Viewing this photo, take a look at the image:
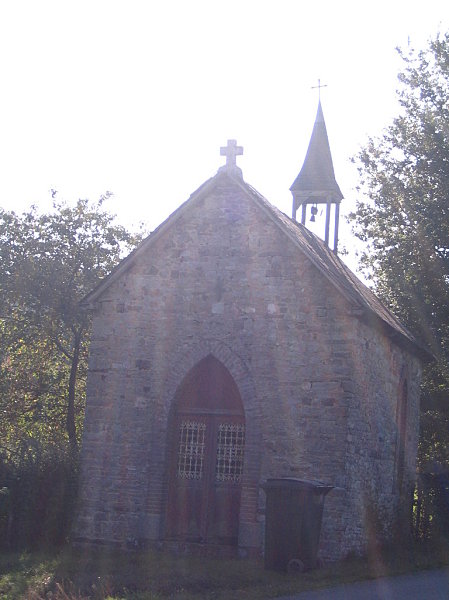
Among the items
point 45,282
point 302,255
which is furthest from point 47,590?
point 45,282

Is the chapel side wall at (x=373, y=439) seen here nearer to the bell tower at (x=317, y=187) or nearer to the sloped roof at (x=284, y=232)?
the sloped roof at (x=284, y=232)

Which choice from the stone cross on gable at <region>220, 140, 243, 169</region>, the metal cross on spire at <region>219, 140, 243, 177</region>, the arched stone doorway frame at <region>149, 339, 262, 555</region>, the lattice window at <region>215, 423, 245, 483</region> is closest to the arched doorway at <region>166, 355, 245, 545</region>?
the lattice window at <region>215, 423, 245, 483</region>

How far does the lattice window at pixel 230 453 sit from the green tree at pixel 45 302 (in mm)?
9179

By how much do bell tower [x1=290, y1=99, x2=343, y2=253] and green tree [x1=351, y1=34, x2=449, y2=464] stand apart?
260 centimetres

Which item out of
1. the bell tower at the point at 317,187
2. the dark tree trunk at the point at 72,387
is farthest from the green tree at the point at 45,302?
the bell tower at the point at 317,187

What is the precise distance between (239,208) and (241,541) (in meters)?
6.44

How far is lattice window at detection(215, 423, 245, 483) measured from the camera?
17625 millimetres

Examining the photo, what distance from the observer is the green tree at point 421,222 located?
2622 cm

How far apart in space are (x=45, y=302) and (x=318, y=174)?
8.51 m

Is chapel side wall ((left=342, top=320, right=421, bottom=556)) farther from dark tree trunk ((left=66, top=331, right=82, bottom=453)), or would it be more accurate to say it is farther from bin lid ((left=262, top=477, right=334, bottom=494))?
dark tree trunk ((left=66, top=331, right=82, bottom=453))

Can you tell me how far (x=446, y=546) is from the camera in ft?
65.4

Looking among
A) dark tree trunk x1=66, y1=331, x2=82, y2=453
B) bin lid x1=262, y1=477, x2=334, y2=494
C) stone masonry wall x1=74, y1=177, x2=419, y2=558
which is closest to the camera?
bin lid x1=262, y1=477, x2=334, y2=494

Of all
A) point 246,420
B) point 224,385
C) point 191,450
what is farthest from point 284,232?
point 191,450

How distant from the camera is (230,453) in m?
17.7
